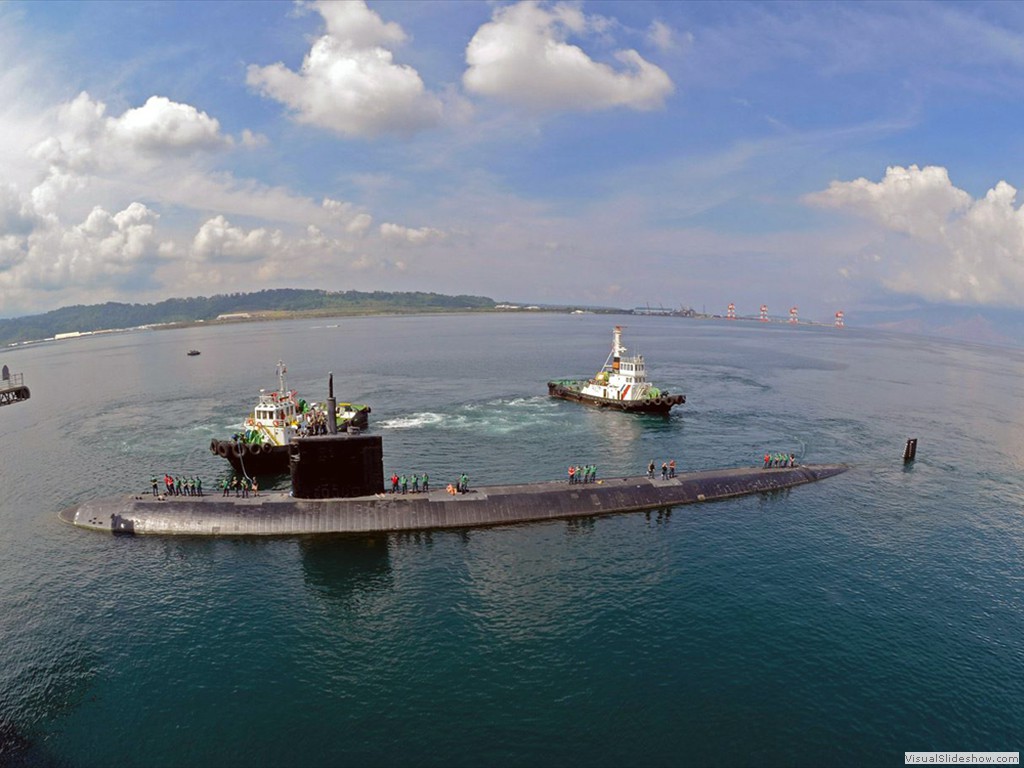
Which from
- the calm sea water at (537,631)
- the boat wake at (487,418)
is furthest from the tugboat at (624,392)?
the calm sea water at (537,631)

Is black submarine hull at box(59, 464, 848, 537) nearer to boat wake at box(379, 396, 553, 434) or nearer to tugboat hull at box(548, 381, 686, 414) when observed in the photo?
boat wake at box(379, 396, 553, 434)

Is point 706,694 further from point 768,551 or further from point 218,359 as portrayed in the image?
point 218,359

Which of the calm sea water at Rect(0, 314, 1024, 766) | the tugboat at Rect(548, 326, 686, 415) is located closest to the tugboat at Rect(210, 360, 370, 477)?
the calm sea water at Rect(0, 314, 1024, 766)

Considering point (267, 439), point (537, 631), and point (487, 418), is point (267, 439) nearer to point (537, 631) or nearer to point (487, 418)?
point (487, 418)

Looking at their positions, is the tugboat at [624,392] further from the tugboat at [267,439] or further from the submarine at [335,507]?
the tugboat at [267,439]

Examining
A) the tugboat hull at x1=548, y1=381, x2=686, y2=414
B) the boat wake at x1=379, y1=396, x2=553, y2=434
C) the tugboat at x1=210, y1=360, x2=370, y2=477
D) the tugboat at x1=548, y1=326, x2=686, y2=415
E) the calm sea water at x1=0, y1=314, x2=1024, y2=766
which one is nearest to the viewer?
the calm sea water at x1=0, y1=314, x2=1024, y2=766

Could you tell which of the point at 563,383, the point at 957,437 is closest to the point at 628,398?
the point at 563,383

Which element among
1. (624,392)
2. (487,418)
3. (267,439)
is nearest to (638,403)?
(624,392)

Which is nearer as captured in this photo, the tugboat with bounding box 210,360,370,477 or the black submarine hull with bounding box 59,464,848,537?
the black submarine hull with bounding box 59,464,848,537
